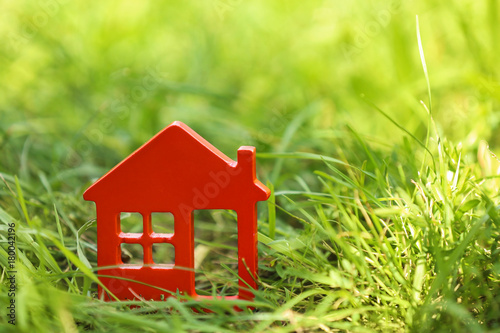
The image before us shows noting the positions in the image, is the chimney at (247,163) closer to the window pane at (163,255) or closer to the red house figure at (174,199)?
the red house figure at (174,199)

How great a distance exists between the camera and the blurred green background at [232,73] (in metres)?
2.35

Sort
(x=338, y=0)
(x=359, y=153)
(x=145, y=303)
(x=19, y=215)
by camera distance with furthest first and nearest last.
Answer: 1. (x=338, y=0)
2. (x=359, y=153)
3. (x=19, y=215)
4. (x=145, y=303)

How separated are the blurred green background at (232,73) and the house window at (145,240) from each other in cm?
46

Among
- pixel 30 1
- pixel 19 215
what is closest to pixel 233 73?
pixel 30 1

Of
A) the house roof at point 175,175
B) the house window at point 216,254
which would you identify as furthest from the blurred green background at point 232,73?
the house roof at point 175,175

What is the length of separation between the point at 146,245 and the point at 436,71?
2.14 m

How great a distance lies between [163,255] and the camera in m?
1.78

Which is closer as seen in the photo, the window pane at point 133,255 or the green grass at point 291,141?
the green grass at point 291,141

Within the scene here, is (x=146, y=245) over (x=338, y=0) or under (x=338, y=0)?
Result: under

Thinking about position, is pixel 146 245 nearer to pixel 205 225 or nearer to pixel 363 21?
pixel 205 225

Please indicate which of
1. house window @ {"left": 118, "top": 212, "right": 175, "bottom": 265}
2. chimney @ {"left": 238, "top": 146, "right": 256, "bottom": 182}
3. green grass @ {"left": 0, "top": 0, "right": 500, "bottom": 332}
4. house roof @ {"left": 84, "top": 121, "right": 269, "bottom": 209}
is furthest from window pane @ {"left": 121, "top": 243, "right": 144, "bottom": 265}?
chimney @ {"left": 238, "top": 146, "right": 256, "bottom": 182}

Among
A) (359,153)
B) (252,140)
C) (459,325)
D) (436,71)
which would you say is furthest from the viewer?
(436,71)

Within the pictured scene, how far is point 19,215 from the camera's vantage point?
5.66 ft

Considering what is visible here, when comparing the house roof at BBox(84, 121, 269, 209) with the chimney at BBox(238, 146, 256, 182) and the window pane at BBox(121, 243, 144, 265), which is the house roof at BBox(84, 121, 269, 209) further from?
the window pane at BBox(121, 243, 144, 265)
